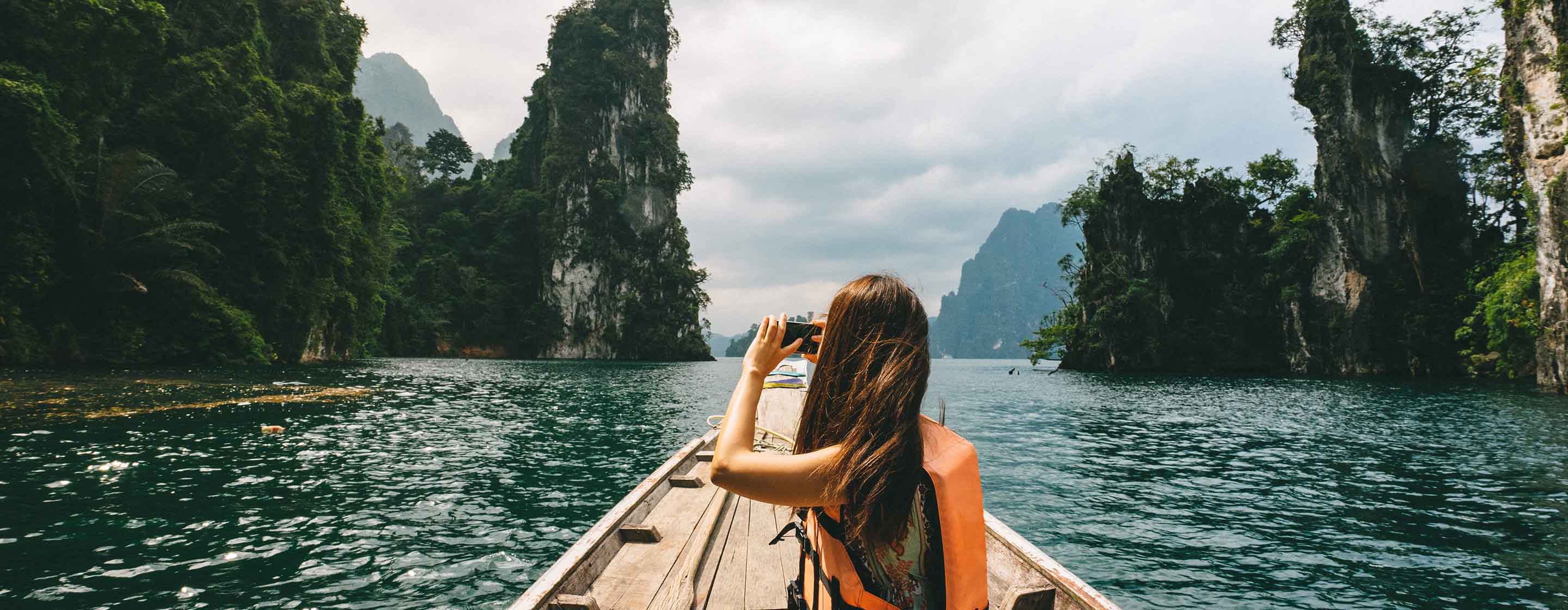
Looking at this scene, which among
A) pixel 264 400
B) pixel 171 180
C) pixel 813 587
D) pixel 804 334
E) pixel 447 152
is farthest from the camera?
pixel 447 152

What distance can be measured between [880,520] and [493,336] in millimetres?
81579

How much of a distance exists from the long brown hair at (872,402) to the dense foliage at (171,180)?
30.8 metres

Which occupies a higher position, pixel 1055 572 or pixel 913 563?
pixel 913 563

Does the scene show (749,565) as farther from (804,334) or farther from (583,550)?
(804,334)

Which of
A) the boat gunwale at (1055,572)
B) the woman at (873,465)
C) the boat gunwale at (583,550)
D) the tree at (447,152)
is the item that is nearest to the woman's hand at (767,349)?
the woman at (873,465)

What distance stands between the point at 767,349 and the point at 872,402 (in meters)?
0.30

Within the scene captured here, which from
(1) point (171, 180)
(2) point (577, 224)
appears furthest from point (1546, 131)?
(2) point (577, 224)

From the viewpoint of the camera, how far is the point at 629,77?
269 feet

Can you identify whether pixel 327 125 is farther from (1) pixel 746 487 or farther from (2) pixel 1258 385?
(2) pixel 1258 385

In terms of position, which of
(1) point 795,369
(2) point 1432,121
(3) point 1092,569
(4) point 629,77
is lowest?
(3) point 1092,569

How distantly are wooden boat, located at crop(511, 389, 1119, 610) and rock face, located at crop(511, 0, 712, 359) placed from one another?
74.7 m

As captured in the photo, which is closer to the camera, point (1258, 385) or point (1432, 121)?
point (1258, 385)

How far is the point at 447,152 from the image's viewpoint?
88000 millimetres

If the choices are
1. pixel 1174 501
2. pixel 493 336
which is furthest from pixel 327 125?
pixel 493 336
